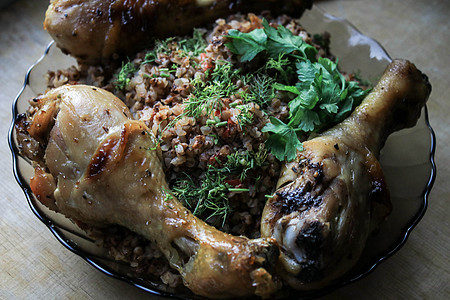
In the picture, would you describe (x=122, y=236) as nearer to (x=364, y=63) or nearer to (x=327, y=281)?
(x=327, y=281)

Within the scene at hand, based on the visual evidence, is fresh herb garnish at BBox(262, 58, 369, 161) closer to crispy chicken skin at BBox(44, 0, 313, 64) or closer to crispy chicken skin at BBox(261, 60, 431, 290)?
crispy chicken skin at BBox(261, 60, 431, 290)

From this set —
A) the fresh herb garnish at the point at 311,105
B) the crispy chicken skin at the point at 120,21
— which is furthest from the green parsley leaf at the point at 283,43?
the crispy chicken skin at the point at 120,21

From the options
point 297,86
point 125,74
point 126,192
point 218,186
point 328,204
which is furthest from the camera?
point 125,74

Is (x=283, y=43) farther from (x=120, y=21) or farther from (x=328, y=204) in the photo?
(x=328, y=204)

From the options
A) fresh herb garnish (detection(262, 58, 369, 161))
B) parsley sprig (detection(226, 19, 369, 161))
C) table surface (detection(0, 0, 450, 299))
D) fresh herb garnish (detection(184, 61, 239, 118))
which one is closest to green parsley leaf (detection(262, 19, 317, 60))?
parsley sprig (detection(226, 19, 369, 161))

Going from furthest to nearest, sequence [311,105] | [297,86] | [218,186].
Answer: [297,86], [311,105], [218,186]

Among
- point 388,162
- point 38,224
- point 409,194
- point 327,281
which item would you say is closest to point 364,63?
point 388,162

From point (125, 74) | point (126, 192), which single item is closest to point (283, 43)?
point (125, 74)
